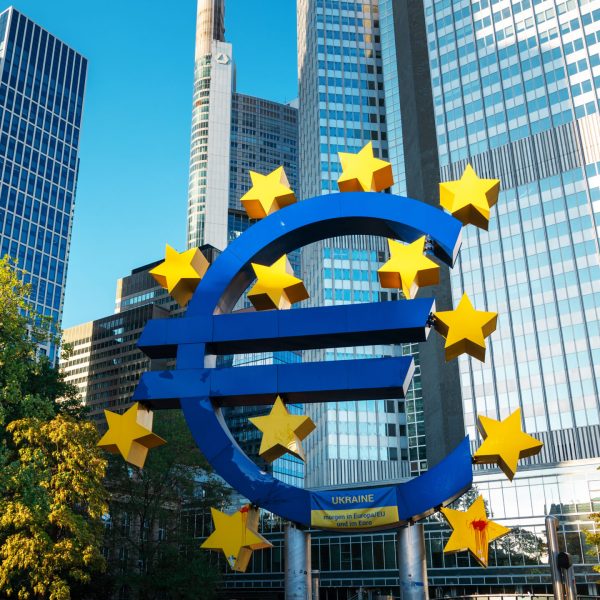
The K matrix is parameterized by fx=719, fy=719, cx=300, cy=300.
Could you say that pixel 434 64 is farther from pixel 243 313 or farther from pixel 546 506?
pixel 243 313

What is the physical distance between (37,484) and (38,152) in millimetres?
149595

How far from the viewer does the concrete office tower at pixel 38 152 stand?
15200 centimetres

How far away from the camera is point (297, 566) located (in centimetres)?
1833

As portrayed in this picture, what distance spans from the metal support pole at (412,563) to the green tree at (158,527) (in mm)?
22650

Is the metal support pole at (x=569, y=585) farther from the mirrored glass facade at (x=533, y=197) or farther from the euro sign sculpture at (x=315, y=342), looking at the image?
the mirrored glass facade at (x=533, y=197)

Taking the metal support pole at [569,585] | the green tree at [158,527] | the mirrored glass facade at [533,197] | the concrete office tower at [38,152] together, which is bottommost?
the metal support pole at [569,585]

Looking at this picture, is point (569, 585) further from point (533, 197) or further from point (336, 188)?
point (336, 188)

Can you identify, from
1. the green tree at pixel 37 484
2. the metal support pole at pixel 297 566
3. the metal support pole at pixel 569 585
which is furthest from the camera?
the green tree at pixel 37 484

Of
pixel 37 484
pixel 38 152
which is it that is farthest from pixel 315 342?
pixel 38 152

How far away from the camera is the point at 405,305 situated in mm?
17438

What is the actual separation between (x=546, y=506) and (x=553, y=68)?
51.4 meters

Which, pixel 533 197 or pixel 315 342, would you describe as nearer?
pixel 315 342

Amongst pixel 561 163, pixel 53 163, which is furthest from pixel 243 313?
pixel 53 163

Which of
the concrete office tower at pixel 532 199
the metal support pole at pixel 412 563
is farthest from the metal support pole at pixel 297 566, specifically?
the concrete office tower at pixel 532 199
